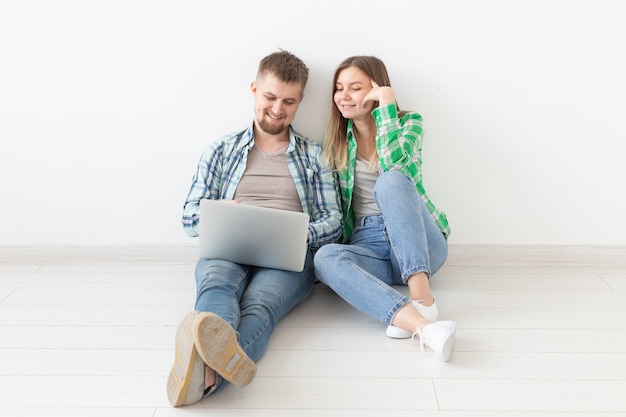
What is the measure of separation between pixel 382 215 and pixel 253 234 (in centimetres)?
50

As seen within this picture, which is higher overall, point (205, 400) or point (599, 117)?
point (599, 117)

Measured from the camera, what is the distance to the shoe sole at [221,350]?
1.50 meters

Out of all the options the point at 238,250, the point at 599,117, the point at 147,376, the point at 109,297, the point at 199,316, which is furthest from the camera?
the point at 599,117

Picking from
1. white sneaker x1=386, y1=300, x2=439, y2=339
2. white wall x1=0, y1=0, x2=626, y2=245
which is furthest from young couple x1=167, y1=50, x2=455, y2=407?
white wall x1=0, y1=0, x2=626, y2=245

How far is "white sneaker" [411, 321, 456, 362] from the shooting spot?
1.75 metres

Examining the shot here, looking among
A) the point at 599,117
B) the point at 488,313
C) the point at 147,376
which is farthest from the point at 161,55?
the point at 599,117

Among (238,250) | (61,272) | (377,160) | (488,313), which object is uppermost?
(377,160)

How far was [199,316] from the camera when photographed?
5.03ft

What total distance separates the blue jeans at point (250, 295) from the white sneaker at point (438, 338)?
39 cm

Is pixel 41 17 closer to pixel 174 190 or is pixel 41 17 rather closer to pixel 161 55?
pixel 161 55

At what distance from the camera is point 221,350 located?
1525 millimetres

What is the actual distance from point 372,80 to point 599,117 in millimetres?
800

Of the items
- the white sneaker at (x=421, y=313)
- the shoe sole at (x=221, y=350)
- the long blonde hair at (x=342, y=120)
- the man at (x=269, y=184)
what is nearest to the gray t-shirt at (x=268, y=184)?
the man at (x=269, y=184)

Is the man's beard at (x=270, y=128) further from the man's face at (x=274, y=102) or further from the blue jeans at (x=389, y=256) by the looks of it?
the blue jeans at (x=389, y=256)
